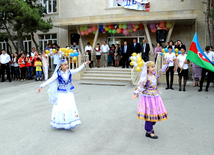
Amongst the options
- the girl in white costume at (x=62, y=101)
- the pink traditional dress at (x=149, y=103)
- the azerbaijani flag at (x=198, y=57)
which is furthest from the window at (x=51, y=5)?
the pink traditional dress at (x=149, y=103)

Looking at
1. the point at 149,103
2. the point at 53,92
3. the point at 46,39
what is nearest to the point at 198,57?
the point at 149,103

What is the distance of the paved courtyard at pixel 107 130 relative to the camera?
3.91 metres

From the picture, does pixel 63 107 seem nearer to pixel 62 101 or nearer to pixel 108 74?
pixel 62 101

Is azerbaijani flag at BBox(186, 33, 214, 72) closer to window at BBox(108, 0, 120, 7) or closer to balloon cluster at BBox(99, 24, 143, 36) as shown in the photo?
balloon cluster at BBox(99, 24, 143, 36)

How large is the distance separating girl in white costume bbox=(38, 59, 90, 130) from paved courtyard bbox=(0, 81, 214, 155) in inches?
8.4

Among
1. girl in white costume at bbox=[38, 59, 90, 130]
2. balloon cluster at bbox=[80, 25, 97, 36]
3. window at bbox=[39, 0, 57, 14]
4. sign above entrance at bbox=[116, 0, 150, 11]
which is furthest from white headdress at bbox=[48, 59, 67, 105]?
window at bbox=[39, 0, 57, 14]

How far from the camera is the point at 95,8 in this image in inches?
696

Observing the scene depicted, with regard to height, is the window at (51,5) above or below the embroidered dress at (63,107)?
above

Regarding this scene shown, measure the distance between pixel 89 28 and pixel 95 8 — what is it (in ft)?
7.54

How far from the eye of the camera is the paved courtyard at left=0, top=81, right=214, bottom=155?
3.91m

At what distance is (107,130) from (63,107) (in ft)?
3.83

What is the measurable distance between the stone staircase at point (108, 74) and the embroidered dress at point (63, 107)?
765 centimetres

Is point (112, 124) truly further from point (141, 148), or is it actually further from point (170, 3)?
point (170, 3)

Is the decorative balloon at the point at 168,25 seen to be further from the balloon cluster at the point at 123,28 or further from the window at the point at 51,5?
the window at the point at 51,5
